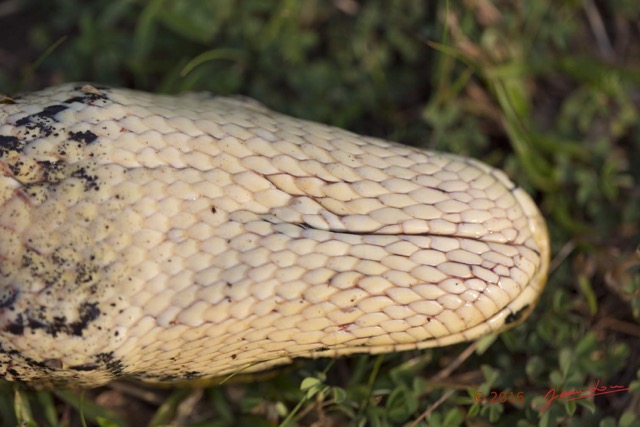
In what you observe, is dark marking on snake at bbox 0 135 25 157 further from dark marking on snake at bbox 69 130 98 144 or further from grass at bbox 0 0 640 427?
grass at bbox 0 0 640 427

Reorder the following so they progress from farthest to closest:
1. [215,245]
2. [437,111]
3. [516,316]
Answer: [437,111] < [516,316] < [215,245]

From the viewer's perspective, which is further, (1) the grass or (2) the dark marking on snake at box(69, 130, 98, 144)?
(1) the grass

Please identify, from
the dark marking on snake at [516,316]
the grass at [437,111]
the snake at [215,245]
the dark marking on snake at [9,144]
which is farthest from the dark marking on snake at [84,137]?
the dark marking on snake at [516,316]

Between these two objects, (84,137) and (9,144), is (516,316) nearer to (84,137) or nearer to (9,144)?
(84,137)

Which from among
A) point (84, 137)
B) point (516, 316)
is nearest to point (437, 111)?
point (516, 316)

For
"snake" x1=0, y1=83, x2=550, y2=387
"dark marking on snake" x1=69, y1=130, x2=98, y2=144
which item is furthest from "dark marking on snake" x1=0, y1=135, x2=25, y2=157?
"dark marking on snake" x1=69, y1=130, x2=98, y2=144

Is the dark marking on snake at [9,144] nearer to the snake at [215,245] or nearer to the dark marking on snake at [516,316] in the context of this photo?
the snake at [215,245]

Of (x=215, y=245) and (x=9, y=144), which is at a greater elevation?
(x=9, y=144)
